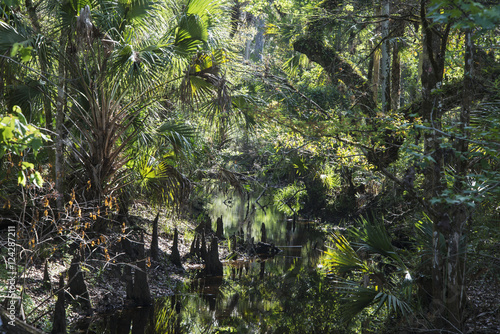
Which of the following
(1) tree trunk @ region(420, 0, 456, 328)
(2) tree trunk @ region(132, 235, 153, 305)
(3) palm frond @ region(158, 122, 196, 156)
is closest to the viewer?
(1) tree trunk @ region(420, 0, 456, 328)

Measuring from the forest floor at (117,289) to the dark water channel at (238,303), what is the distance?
324 millimetres

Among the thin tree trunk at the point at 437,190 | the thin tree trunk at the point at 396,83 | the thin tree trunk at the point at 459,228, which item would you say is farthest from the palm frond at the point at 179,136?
the thin tree trunk at the point at 459,228

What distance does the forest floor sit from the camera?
5.94 metres

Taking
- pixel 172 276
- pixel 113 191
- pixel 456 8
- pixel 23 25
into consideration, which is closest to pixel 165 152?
pixel 113 191

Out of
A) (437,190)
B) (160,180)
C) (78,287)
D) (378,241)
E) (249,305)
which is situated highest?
(160,180)

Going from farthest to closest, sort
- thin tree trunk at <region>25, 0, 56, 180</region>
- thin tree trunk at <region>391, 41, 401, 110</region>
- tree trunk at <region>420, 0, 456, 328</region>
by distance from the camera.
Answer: thin tree trunk at <region>391, 41, 401, 110</region>, thin tree trunk at <region>25, 0, 56, 180</region>, tree trunk at <region>420, 0, 456, 328</region>

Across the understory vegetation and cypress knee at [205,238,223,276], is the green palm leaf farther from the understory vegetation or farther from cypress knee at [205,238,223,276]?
cypress knee at [205,238,223,276]

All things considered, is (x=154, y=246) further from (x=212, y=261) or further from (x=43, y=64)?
(x=43, y=64)

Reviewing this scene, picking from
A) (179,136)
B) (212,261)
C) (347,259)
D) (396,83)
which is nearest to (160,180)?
(179,136)

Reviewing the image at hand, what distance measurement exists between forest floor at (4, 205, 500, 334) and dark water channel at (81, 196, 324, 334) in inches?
12.8

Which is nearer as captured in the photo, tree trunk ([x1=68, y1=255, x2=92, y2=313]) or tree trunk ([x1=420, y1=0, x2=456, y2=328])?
tree trunk ([x1=420, y1=0, x2=456, y2=328])

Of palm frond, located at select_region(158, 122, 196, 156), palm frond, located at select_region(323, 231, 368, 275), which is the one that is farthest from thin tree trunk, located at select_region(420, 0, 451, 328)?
palm frond, located at select_region(158, 122, 196, 156)

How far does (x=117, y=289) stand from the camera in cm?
801

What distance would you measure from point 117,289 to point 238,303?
89.8 inches
